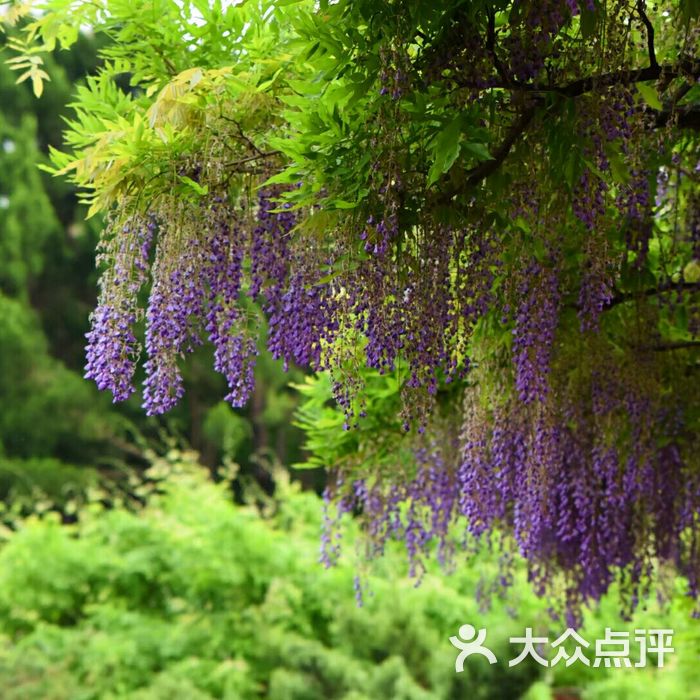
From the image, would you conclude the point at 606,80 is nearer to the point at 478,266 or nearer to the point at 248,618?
the point at 478,266

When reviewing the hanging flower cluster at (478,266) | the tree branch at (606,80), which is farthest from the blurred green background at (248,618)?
the tree branch at (606,80)

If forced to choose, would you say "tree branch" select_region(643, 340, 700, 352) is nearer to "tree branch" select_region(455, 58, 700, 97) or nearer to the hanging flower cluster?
the hanging flower cluster

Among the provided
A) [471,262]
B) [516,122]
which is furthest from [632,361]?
[516,122]

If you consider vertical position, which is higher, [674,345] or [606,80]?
[606,80]

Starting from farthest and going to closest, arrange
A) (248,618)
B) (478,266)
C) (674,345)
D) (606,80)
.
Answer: (248,618) < (674,345) < (478,266) < (606,80)

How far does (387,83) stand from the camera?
107 inches

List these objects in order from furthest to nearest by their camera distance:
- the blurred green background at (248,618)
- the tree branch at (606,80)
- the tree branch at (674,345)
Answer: the blurred green background at (248,618), the tree branch at (674,345), the tree branch at (606,80)

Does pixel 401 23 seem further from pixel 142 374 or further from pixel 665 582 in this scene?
pixel 142 374

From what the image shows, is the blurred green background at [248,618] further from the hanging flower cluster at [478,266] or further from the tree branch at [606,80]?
the tree branch at [606,80]

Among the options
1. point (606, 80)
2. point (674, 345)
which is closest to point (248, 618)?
point (674, 345)

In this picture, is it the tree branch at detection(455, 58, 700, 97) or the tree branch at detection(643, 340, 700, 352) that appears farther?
the tree branch at detection(643, 340, 700, 352)

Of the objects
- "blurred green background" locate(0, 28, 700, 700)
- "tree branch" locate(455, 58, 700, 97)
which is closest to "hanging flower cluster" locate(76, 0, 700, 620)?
"tree branch" locate(455, 58, 700, 97)

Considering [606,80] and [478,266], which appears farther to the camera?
[478,266]

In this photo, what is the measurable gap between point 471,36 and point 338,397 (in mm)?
1170
